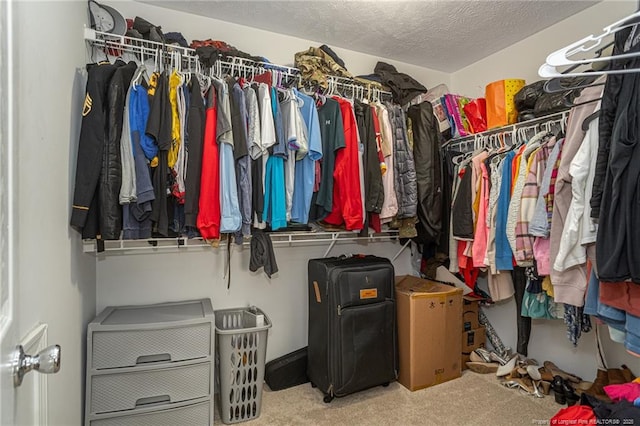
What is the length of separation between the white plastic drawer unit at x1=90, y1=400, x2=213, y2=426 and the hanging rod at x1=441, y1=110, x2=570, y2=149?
225 cm

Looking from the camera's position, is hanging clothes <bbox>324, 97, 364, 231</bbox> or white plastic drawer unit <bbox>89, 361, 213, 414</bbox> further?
hanging clothes <bbox>324, 97, 364, 231</bbox>

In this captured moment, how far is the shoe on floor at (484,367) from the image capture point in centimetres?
238

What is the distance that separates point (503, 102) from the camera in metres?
2.23

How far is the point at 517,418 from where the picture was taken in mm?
1856

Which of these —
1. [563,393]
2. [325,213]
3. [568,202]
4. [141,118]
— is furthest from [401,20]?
[563,393]

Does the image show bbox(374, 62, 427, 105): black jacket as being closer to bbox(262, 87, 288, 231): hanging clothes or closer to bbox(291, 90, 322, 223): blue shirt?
bbox(291, 90, 322, 223): blue shirt

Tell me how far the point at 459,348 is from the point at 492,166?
4.10 feet

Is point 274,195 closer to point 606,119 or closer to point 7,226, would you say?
point 7,226

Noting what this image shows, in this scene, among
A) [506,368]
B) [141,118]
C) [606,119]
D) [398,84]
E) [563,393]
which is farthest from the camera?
[398,84]

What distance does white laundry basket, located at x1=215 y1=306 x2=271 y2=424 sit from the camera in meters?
1.83

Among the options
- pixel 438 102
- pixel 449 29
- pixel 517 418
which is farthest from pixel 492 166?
pixel 517 418

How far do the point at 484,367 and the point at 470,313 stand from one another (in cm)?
38

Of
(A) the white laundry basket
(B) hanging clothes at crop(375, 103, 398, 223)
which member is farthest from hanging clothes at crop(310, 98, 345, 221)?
(A) the white laundry basket

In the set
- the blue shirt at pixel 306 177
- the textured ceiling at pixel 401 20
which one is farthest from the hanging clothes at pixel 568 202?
the blue shirt at pixel 306 177
